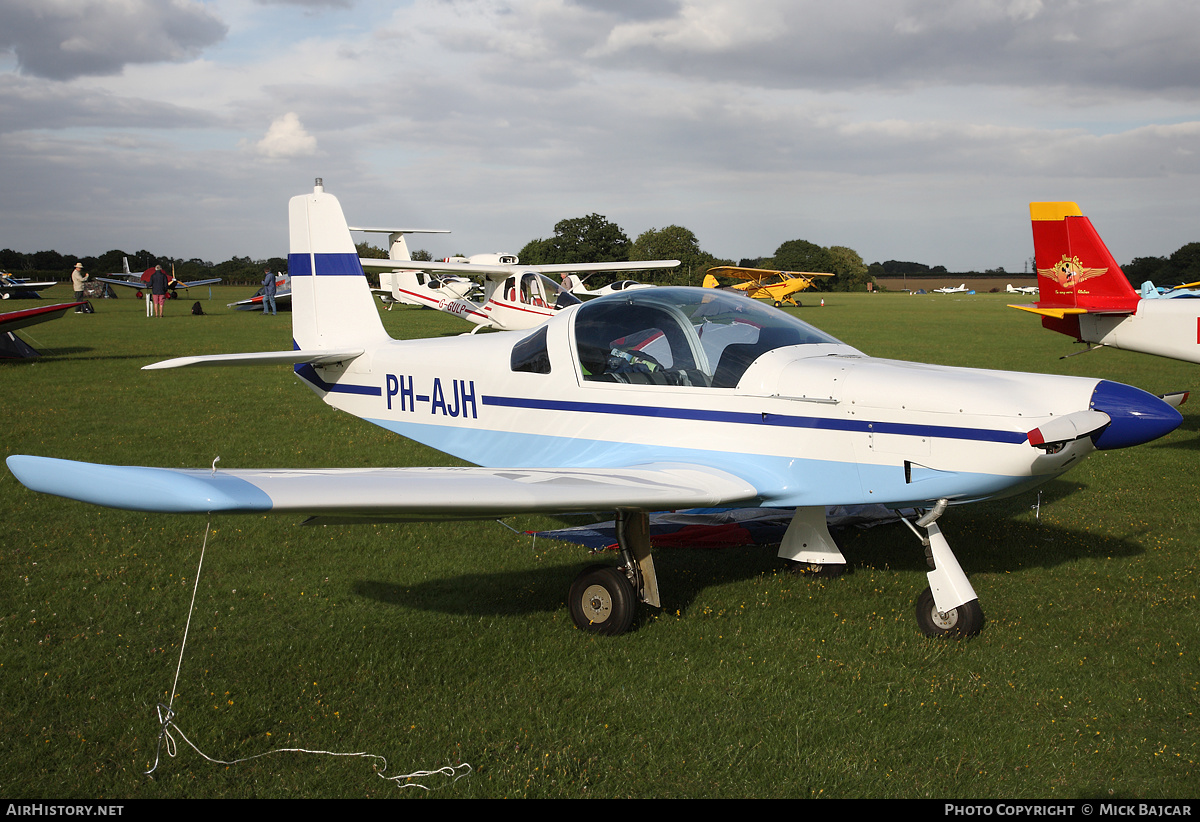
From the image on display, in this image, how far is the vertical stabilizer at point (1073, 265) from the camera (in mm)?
9797

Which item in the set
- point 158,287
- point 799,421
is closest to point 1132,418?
point 799,421

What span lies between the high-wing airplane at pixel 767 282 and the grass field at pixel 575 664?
3474 cm

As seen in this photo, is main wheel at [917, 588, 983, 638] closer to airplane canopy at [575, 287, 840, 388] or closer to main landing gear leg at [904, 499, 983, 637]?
main landing gear leg at [904, 499, 983, 637]

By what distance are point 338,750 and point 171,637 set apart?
1.62 m

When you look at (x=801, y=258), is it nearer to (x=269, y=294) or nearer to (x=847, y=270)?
(x=847, y=270)

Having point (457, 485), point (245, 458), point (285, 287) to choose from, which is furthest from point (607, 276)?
point (457, 485)

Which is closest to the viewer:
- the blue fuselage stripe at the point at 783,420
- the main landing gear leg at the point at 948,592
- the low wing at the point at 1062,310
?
the blue fuselage stripe at the point at 783,420

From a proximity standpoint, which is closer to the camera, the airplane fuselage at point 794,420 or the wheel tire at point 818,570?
the airplane fuselage at point 794,420

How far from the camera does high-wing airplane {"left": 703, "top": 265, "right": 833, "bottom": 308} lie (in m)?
43.0

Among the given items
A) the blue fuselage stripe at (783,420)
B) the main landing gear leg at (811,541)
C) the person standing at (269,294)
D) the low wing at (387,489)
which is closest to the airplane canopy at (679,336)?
the blue fuselage stripe at (783,420)

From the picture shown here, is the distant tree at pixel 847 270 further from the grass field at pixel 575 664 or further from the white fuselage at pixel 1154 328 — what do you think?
the grass field at pixel 575 664

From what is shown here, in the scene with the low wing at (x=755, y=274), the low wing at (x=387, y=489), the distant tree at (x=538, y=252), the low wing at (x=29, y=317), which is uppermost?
the distant tree at (x=538, y=252)
